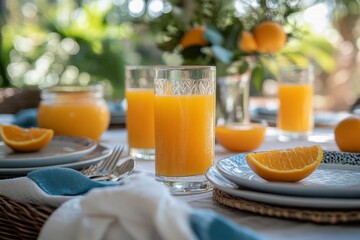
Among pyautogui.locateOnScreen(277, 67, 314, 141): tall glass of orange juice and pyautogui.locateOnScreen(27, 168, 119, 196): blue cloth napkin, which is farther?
pyautogui.locateOnScreen(277, 67, 314, 141): tall glass of orange juice

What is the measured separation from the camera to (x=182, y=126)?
3.30 feet

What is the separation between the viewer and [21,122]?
1.87 meters

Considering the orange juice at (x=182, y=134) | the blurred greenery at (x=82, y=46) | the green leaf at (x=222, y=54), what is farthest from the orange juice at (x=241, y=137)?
the blurred greenery at (x=82, y=46)

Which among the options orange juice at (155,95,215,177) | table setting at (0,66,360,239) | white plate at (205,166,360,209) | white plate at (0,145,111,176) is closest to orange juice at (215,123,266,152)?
table setting at (0,66,360,239)

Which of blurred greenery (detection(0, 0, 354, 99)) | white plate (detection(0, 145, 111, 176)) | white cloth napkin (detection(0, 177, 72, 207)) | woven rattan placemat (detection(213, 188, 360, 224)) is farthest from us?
blurred greenery (detection(0, 0, 354, 99))

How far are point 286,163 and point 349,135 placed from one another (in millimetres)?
377

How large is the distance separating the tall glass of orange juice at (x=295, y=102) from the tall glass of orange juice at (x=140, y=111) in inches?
18.4

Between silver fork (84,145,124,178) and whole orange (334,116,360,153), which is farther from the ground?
whole orange (334,116,360,153)

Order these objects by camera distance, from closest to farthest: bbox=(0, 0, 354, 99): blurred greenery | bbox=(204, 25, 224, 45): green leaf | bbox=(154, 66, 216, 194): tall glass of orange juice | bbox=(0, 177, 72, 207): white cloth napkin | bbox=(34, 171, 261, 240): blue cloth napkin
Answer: bbox=(34, 171, 261, 240): blue cloth napkin
bbox=(0, 177, 72, 207): white cloth napkin
bbox=(154, 66, 216, 194): tall glass of orange juice
bbox=(204, 25, 224, 45): green leaf
bbox=(0, 0, 354, 99): blurred greenery

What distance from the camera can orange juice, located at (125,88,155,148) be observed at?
55.9 inches

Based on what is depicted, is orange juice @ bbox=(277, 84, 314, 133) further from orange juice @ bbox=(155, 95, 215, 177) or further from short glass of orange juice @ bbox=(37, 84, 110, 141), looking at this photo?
orange juice @ bbox=(155, 95, 215, 177)

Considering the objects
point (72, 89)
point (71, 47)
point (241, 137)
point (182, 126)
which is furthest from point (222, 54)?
point (71, 47)

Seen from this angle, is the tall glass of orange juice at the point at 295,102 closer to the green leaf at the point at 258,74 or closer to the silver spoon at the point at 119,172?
the green leaf at the point at 258,74

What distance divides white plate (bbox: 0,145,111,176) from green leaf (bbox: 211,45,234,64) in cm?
39
